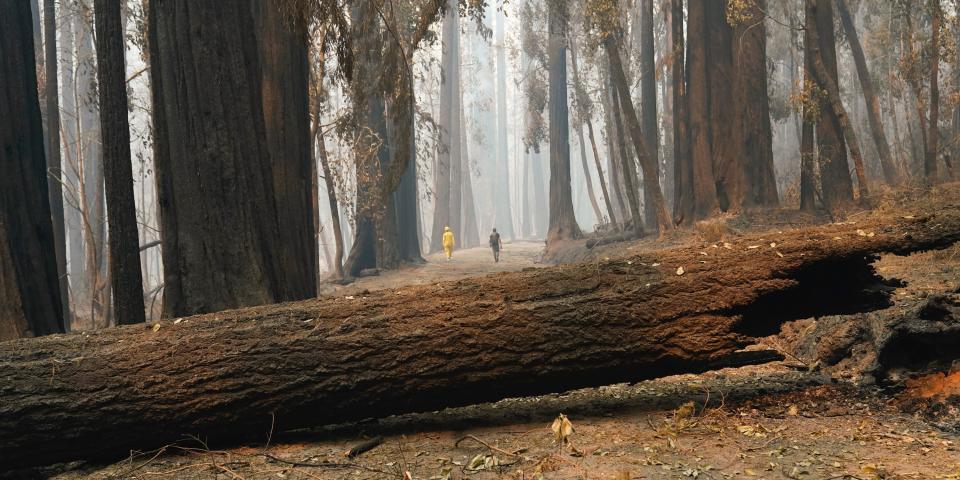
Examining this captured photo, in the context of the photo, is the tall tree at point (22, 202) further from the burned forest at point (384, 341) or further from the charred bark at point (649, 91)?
the charred bark at point (649, 91)

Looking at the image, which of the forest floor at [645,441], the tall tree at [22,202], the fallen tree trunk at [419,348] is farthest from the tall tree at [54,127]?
the forest floor at [645,441]

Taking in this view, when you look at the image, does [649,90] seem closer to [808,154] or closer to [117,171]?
[808,154]

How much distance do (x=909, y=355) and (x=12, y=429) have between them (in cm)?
539

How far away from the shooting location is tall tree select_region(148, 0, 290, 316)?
6723mm

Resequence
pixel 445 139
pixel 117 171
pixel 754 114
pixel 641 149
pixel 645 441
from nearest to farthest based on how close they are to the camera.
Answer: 1. pixel 645 441
2. pixel 117 171
3. pixel 754 114
4. pixel 641 149
5. pixel 445 139

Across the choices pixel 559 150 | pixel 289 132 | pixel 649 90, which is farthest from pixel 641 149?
pixel 559 150

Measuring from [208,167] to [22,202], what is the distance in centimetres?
164

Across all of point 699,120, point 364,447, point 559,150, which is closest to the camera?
point 364,447

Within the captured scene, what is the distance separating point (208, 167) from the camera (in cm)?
682

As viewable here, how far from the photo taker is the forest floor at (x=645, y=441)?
401 cm

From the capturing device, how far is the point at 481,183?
80.7m

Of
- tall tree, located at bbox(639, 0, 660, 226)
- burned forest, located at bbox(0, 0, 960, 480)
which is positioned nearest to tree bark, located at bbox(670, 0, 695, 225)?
tall tree, located at bbox(639, 0, 660, 226)

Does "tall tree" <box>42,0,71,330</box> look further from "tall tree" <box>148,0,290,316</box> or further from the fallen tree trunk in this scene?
the fallen tree trunk

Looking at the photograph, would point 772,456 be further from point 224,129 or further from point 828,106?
point 828,106
